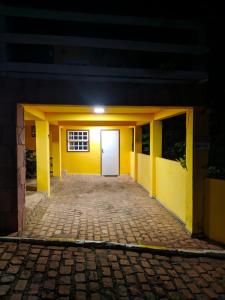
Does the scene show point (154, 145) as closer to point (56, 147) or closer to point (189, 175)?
point (189, 175)

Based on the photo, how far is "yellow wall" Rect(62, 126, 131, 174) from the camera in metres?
14.0

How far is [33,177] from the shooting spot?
11828 millimetres

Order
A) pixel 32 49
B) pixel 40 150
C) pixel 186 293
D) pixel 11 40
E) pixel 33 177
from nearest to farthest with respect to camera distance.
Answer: pixel 186 293 → pixel 11 40 → pixel 32 49 → pixel 40 150 → pixel 33 177

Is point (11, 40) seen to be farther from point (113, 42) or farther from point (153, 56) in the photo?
point (153, 56)

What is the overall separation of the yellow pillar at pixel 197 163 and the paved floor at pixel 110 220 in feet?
1.50

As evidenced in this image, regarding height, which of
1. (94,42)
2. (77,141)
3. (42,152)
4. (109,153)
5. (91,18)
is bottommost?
(109,153)

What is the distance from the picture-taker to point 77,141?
14.2m

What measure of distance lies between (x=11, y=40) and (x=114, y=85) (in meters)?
2.06

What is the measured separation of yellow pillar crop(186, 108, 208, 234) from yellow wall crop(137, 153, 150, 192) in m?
4.20

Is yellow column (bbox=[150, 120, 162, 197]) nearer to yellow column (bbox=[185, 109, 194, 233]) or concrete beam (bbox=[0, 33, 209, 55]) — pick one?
yellow column (bbox=[185, 109, 194, 233])

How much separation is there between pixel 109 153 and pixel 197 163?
29.1 feet

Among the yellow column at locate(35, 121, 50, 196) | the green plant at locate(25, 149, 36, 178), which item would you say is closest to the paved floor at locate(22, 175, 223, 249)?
the yellow column at locate(35, 121, 50, 196)

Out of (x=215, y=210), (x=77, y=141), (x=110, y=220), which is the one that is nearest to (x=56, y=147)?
(x=77, y=141)

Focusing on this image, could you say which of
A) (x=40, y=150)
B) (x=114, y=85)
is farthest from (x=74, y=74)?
(x=40, y=150)
